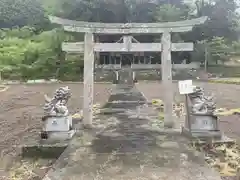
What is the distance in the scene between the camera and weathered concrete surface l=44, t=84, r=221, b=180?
4352 mm

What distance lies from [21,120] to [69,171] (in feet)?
20.1

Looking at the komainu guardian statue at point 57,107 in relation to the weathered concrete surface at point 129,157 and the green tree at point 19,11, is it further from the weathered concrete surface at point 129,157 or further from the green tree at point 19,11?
the green tree at point 19,11

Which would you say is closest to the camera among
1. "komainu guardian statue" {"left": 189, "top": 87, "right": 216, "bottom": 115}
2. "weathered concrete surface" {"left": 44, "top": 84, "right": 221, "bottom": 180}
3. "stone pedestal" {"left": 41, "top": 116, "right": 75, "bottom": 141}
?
"weathered concrete surface" {"left": 44, "top": 84, "right": 221, "bottom": 180}

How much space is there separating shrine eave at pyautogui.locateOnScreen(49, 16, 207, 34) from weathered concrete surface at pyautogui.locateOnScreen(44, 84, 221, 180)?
219 cm

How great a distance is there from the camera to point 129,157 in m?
5.13

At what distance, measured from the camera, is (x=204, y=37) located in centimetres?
2941

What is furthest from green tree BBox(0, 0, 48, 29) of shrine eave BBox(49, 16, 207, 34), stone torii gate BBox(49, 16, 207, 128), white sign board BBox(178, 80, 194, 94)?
white sign board BBox(178, 80, 194, 94)

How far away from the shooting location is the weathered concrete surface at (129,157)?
435cm

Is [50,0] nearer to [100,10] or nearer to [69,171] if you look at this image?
[100,10]

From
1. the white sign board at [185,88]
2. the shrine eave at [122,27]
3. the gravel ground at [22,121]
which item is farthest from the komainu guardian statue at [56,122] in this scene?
the white sign board at [185,88]

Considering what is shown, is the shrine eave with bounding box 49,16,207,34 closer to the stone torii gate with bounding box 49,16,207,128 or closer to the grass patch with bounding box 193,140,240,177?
the stone torii gate with bounding box 49,16,207,128

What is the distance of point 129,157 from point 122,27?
11.6 feet

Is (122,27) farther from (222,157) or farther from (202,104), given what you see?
(222,157)

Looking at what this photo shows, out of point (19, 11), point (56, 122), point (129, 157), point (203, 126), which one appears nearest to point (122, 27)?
point (56, 122)
